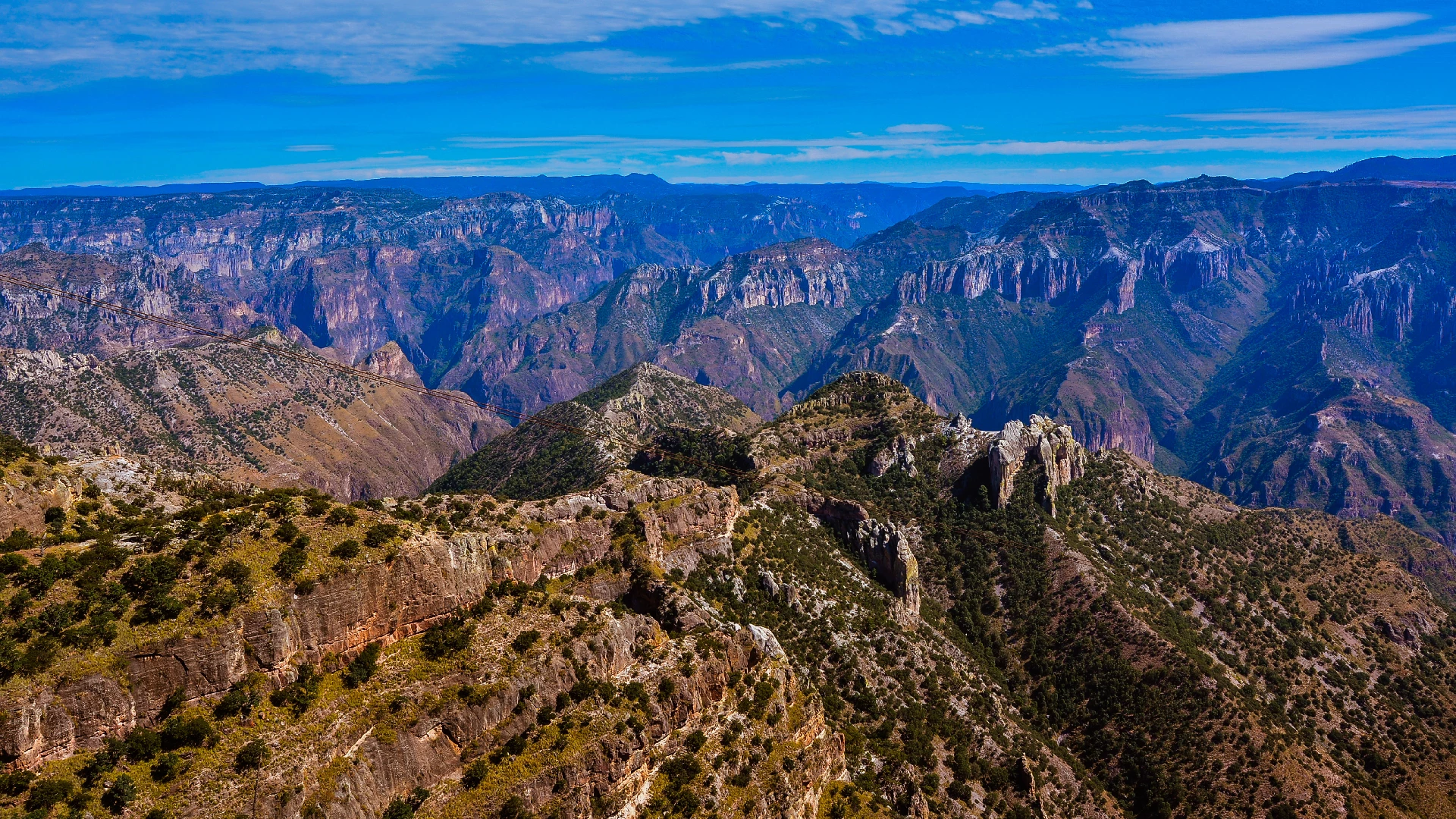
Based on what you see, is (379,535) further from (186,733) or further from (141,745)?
(141,745)

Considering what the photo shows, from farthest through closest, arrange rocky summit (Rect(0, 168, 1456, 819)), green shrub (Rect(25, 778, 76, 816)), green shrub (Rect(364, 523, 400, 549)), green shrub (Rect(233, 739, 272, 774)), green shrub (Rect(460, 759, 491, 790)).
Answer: green shrub (Rect(364, 523, 400, 549)) → green shrub (Rect(460, 759, 491, 790)) → rocky summit (Rect(0, 168, 1456, 819)) → green shrub (Rect(233, 739, 272, 774)) → green shrub (Rect(25, 778, 76, 816))

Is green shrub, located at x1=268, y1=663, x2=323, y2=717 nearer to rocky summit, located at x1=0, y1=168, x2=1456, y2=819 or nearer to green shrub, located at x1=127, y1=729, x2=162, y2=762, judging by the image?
rocky summit, located at x1=0, y1=168, x2=1456, y2=819

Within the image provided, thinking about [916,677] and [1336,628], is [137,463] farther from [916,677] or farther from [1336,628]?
[1336,628]

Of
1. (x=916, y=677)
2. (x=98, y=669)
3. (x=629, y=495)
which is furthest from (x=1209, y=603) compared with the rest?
(x=98, y=669)

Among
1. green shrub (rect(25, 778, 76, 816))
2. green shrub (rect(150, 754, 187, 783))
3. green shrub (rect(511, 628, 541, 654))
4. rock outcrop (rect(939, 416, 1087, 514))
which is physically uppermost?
green shrub (rect(25, 778, 76, 816))

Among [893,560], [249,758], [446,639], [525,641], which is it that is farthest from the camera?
[893,560]

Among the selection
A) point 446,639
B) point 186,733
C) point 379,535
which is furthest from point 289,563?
point 446,639

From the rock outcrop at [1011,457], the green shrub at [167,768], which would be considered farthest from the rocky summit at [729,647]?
the rock outcrop at [1011,457]

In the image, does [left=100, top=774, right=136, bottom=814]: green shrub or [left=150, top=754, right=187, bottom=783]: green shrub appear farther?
[left=150, top=754, right=187, bottom=783]: green shrub

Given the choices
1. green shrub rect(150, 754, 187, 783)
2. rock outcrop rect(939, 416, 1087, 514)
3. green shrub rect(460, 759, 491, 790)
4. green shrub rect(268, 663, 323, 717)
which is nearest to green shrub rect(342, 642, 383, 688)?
green shrub rect(268, 663, 323, 717)
